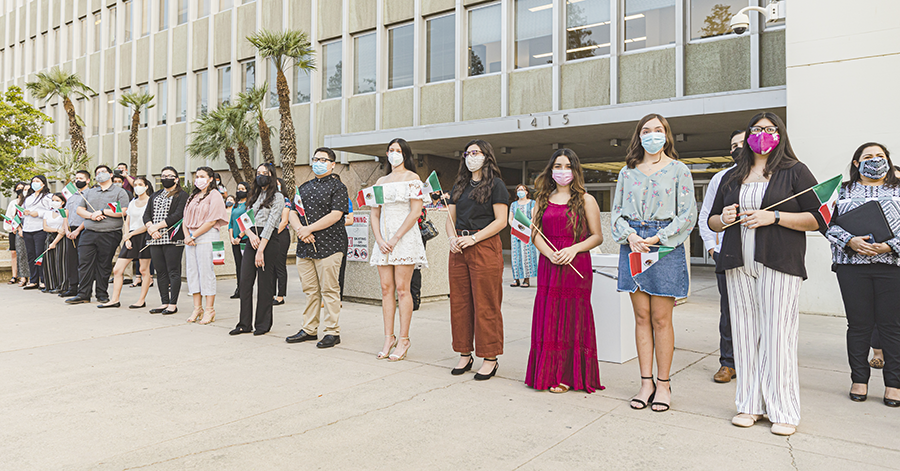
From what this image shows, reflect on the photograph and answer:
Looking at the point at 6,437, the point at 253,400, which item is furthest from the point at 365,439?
the point at 6,437

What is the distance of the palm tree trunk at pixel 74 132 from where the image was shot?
27.5m

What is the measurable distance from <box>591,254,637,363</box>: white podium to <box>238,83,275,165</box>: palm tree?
647 inches

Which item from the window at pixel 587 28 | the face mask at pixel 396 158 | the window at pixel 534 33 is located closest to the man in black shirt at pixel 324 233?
the face mask at pixel 396 158

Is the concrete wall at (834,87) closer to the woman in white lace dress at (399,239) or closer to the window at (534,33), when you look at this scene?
the woman in white lace dress at (399,239)

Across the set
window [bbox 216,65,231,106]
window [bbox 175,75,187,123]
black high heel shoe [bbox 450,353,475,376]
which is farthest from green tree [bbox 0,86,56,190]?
black high heel shoe [bbox 450,353,475,376]

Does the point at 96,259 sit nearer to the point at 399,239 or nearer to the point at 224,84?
the point at 399,239

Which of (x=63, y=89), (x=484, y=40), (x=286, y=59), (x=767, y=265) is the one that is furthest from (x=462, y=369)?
(x=63, y=89)

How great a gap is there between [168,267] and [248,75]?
17.0 meters

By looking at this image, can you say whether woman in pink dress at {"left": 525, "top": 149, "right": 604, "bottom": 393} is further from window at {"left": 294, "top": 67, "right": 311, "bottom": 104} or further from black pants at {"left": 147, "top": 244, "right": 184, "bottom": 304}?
window at {"left": 294, "top": 67, "right": 311, "bottom": 104}

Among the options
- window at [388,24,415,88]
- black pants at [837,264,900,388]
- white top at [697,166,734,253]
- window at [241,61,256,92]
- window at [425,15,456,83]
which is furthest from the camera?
window at [241,61,256,92]

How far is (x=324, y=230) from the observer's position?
21.6ft

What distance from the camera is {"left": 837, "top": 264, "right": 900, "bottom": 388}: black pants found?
14.9ft

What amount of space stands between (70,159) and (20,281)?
19234 millimetres

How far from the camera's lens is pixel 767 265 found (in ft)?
12.6
